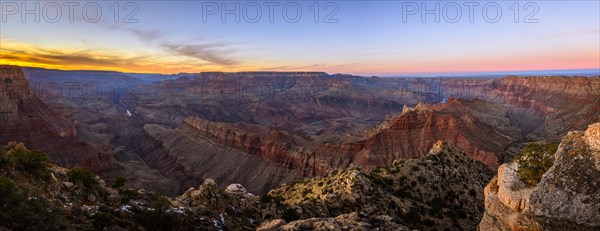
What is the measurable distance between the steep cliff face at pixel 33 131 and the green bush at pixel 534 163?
297 feet

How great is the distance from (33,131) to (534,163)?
368 feet

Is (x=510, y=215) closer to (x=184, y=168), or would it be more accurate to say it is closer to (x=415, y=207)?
(x=415, y=207)

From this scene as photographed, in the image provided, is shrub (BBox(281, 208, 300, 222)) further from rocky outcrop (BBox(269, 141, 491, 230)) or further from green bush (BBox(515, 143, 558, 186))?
green bush (BBox(515, 143, 558, 186))

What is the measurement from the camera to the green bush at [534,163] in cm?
1673

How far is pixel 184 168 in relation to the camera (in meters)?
106

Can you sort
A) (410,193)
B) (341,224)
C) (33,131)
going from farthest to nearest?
(33,131), (410,193), (341,224)

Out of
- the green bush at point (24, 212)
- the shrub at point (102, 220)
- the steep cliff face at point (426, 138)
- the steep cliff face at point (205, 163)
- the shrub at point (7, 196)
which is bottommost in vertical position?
the steep cliff face at point (205, 163)

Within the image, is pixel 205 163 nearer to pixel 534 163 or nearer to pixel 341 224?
pixel 341 224

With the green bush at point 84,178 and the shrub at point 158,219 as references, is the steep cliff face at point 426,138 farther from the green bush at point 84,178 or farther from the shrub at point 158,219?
the green bush at point 84,178

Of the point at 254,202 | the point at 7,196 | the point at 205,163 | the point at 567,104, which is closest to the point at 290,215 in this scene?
the point at 254,202

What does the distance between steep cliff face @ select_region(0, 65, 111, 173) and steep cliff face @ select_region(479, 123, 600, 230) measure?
299 feet

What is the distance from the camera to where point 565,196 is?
1364 centimetres

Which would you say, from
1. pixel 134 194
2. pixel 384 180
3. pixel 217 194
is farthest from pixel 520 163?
pixel 134 194

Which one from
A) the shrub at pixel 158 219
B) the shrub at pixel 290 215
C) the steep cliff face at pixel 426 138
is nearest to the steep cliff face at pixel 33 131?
the steep cliff face at pixel 426 138
